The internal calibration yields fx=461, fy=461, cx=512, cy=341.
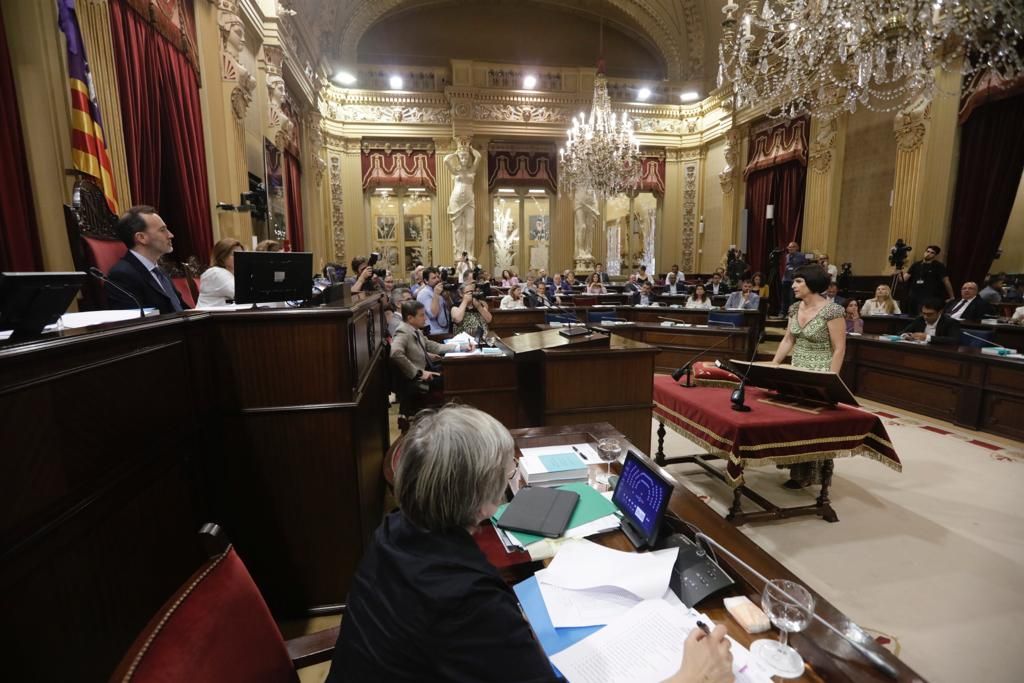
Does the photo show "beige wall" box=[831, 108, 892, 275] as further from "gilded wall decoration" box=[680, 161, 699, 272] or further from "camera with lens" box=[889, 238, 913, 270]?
"gilded wall decoration" box=[680, 161, 699, 272]

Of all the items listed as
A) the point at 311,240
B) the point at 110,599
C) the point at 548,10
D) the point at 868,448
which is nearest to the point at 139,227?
the point at 110,599

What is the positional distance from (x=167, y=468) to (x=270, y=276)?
905 mm

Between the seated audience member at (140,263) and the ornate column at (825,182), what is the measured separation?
10.2 metres

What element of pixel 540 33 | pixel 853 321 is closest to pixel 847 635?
pixel 853 321

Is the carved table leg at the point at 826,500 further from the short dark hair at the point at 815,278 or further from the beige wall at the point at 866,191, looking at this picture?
the beige wall at the point at 866,191

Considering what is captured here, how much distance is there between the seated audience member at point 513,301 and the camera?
7391mm

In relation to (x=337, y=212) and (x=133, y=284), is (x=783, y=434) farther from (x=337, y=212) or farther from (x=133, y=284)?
(x=337, y=212)

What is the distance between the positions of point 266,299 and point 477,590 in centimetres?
178

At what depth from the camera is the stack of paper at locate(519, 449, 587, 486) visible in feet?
4.78

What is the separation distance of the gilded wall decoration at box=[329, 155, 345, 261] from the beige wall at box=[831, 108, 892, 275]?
10883mm

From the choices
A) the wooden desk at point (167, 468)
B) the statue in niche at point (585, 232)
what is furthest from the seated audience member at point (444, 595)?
the statue in niche at point (585, 232)

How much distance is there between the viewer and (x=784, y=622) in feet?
2.87

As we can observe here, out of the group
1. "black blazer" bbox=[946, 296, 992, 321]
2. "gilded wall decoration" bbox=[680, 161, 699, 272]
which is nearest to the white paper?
"black blazer" bbox=[946, 296, 992, 321]

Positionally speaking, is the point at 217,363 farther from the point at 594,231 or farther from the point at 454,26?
the point at 454,26
